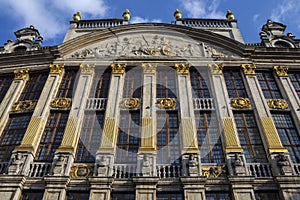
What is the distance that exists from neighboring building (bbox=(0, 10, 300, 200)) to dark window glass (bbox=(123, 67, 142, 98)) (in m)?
0.06

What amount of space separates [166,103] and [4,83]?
10.3 m

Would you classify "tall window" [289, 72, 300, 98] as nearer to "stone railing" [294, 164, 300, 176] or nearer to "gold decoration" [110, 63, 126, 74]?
"stone railing" [294, 164, 300, 176]

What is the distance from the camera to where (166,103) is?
17031mm

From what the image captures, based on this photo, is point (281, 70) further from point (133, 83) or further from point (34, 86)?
point (34, 86)

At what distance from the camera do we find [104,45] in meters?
20.8

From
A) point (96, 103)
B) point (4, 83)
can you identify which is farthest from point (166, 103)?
point (4, 83)

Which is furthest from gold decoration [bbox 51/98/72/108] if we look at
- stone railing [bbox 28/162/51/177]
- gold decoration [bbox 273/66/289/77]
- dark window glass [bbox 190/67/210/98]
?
gold decoration [bbox 273/66/289/77]

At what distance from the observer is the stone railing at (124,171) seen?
1376cm

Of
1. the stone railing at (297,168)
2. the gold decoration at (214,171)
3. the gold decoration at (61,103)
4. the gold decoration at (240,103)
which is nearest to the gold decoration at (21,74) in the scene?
the gold decoration at (61,103)

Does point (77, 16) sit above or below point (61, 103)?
above

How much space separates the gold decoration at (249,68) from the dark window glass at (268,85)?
565 millimetres

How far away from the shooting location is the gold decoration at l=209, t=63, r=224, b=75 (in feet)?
61.7

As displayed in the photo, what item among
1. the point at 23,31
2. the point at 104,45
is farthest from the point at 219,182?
the point at 23,31

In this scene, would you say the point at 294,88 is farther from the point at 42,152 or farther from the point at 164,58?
the point at 42,152
